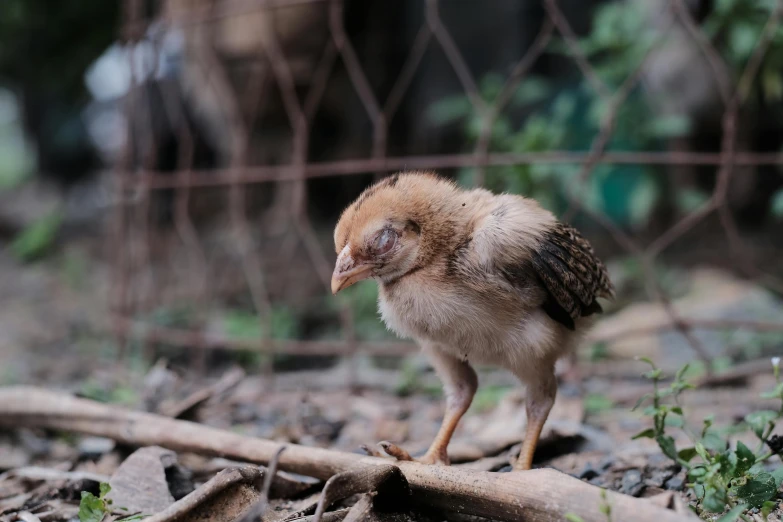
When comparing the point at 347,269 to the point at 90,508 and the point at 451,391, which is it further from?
the point at 90,508

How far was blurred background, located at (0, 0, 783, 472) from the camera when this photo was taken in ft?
13.5

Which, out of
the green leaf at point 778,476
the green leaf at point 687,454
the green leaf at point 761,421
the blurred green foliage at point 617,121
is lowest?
the green leaf at point 778,476

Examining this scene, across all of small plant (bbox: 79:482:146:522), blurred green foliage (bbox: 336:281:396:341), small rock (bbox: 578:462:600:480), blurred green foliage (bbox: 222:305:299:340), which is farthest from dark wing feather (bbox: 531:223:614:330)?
blurred green foliage (bbox: 336:281:396:341)

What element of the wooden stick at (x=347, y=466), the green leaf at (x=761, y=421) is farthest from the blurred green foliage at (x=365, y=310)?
the green leaf at (x=761, y=421)

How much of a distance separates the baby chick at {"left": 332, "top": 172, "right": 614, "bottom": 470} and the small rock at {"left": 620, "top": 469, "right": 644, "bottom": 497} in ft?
1.06

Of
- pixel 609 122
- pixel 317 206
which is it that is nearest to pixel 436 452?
pixel 609 122

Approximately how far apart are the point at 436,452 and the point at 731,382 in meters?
2.25

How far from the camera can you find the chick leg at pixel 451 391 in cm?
257

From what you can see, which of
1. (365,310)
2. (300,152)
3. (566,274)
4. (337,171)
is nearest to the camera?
A: (566,274)

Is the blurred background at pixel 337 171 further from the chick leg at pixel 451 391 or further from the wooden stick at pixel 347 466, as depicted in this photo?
the chick leg at pixel 451 391

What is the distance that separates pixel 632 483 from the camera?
2400mm

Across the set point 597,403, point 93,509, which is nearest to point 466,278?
point 93,509

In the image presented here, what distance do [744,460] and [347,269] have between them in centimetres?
133

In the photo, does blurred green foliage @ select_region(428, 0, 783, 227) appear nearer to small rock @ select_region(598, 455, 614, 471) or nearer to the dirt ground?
the dirt ground
